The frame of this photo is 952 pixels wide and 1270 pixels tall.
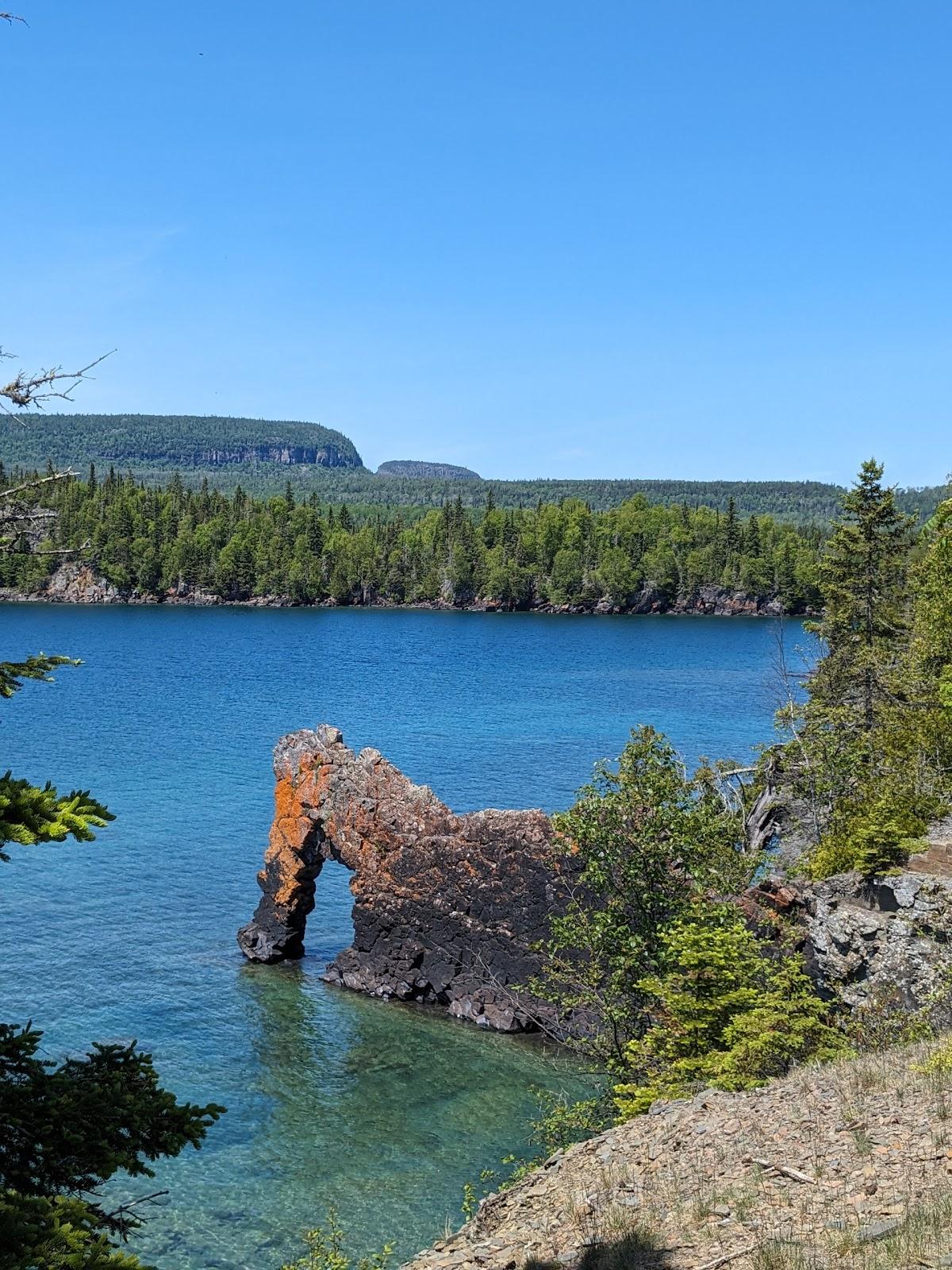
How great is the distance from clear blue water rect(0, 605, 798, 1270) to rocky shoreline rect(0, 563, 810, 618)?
292 ft

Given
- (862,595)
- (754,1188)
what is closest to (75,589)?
(862,595)

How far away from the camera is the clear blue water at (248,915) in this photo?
2214 cm

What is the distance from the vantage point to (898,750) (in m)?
30.9

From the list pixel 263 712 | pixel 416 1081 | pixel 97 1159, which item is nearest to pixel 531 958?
pixel 416 1081

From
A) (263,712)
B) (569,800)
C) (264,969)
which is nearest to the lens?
(264,969)

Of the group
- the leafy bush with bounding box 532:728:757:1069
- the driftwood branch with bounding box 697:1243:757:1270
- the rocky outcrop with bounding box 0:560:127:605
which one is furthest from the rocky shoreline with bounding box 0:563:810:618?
the driftwood branch with bounding box 697:1243:757:1270

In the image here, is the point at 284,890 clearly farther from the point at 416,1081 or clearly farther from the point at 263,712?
the point at 263,712

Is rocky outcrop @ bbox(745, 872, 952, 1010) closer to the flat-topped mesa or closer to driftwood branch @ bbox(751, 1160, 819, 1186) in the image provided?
driftwood branch @ bbox(751, 1160, 819, 1186)

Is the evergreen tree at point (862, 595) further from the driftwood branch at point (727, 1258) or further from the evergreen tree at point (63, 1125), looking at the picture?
the evergreen tree at point (63, 1125)

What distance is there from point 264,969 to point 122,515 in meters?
165

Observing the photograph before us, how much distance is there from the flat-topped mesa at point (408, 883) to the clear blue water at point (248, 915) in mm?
981

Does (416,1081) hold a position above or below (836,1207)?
below

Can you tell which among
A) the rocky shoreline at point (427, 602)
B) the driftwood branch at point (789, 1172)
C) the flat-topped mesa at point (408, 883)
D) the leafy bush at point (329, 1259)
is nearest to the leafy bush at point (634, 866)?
the leafy bush at point (329, 1259)

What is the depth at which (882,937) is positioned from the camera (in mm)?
21359
